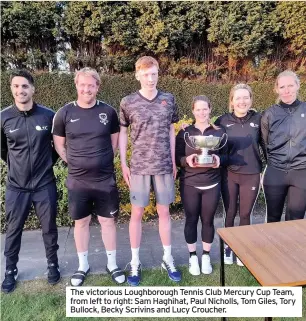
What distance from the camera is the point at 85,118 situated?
2.82 m

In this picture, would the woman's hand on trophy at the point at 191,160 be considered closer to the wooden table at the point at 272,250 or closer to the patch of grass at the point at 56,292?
the wooden table at the point at 272,250

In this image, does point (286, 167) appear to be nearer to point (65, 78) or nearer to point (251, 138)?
point (251, 138)

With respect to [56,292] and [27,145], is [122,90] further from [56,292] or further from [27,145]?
[56,292]

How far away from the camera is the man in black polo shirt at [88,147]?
282 centimetres

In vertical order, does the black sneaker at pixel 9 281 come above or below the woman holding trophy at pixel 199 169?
below

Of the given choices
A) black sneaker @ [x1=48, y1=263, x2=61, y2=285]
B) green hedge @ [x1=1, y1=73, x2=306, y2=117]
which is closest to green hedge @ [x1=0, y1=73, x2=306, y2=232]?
green hedge @ [x1=1, y1=73, x2=306, y2=117]

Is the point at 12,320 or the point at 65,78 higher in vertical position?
the point at 65,78

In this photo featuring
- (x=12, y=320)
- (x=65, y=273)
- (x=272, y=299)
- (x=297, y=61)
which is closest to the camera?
(x=272, y=299)

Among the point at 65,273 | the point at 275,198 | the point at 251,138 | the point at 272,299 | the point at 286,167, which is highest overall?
the point at 251,138

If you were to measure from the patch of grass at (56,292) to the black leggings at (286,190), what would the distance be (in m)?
0.70

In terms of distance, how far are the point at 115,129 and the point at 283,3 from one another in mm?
7702

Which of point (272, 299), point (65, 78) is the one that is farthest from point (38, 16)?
point (272, 299)

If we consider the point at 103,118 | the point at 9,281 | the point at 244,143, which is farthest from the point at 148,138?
the point at 9,281

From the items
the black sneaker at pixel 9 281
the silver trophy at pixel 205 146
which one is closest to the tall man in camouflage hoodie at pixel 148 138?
the silver trophy at pixel 205 146
